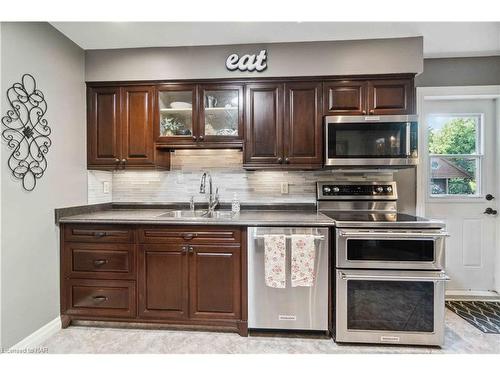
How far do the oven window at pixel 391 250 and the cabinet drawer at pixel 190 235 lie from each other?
0.91m

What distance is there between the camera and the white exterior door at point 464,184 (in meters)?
2.91

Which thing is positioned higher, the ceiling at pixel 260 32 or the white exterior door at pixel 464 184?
the ceiling at pixel 260 32

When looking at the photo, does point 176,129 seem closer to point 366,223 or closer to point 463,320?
point 366,223

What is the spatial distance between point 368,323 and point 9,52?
3220 mm

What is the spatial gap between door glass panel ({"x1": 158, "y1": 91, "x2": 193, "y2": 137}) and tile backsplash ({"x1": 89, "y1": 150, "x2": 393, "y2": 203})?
1.09 ft

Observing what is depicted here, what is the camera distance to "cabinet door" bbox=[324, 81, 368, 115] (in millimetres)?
2432

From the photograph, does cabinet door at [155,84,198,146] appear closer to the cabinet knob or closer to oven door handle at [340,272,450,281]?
the cabinet knob

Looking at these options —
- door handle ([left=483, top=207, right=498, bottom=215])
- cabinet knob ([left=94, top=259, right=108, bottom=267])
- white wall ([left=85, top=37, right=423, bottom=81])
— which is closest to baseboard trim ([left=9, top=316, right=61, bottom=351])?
cabinet knob ([left=94, top=259, right=108, bottom=267])

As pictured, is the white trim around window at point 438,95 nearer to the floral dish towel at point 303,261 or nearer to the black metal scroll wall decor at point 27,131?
the floral dish towel at point 303,261

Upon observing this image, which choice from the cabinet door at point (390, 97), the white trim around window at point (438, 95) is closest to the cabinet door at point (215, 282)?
the cabinet door at point (390, 97)

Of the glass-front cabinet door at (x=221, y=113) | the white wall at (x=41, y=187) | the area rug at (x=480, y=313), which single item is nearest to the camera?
the white wall at (x=41, y=187)

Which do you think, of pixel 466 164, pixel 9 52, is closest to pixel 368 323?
pixel 466 164

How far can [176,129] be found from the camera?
259 cm

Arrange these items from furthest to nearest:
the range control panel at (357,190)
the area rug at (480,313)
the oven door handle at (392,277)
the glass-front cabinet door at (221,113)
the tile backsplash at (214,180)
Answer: the tile backsplash at (214,180), the range control panel at (357,190), the glass-front cabinet door at (221,113), the area rug at (480,313), the oven door handle at (392,277)
